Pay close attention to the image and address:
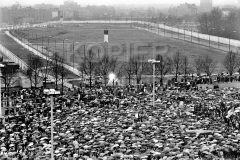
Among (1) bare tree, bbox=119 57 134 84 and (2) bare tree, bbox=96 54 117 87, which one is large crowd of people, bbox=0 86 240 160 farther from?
(1) bare tree, bbox=119 57 134 84

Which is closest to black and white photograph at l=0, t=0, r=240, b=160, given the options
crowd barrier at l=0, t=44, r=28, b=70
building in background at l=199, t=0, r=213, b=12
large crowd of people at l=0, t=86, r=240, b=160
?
large crowd of people at l=0, t=86, r=240, b=160

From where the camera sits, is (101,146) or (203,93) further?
(203,93)

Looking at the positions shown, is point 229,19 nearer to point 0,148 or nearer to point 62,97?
point 62,97

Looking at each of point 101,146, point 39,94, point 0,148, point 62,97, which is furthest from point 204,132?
point 39,94

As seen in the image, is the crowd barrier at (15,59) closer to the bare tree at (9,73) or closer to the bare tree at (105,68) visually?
the bare tree at (9,73)

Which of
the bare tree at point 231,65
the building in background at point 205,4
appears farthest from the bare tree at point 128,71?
the building in background at point 205,4

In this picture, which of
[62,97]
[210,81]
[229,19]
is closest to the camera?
[62,97]

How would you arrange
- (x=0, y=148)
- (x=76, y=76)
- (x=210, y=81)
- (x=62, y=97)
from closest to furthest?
(x=0, y=148)
(x=62, y=97)
(x=210, y=81)
(x=76, y=76)

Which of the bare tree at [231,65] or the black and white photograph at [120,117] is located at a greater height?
the bare tree at [231,65]
